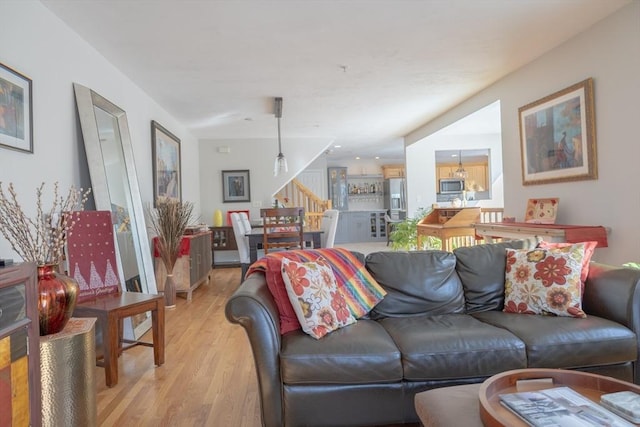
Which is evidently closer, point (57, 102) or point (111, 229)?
point (57, 102)

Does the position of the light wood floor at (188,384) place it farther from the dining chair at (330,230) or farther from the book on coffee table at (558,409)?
the dining chair at (330,230)

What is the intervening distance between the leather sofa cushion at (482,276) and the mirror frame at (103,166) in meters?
2.47

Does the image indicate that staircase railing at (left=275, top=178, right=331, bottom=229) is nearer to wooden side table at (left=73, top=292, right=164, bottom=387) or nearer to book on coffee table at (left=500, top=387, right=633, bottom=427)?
wooden side table at (left=73, top=292, right=164, bottom=387)

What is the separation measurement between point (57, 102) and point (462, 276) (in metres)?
2.89

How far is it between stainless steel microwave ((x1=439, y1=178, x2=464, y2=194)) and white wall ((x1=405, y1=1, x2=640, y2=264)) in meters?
6.37

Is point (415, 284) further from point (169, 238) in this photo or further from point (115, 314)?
point (169, 238)

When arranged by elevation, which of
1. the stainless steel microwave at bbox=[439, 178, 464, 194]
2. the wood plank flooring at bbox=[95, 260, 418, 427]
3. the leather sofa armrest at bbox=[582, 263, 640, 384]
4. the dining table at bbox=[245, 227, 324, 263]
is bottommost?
the wood plank flooring at bbox=[95, 260, 418, 427]

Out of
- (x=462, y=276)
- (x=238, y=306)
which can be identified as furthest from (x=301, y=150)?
(x=238, y=306)

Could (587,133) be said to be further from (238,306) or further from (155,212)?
(155,212)

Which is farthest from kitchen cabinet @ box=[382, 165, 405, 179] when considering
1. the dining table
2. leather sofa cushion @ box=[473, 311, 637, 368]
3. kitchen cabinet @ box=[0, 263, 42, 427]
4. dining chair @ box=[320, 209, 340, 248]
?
kitchen cabinet @ box=[0, 263, 42, 427]

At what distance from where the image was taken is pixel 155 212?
4.60 meters

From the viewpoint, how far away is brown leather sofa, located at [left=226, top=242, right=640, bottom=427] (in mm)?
1802

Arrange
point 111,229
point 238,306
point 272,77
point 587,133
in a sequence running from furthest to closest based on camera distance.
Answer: point 272,77 → point 587,133 → point 111,229 → point 238,306

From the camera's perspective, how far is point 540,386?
138cm
